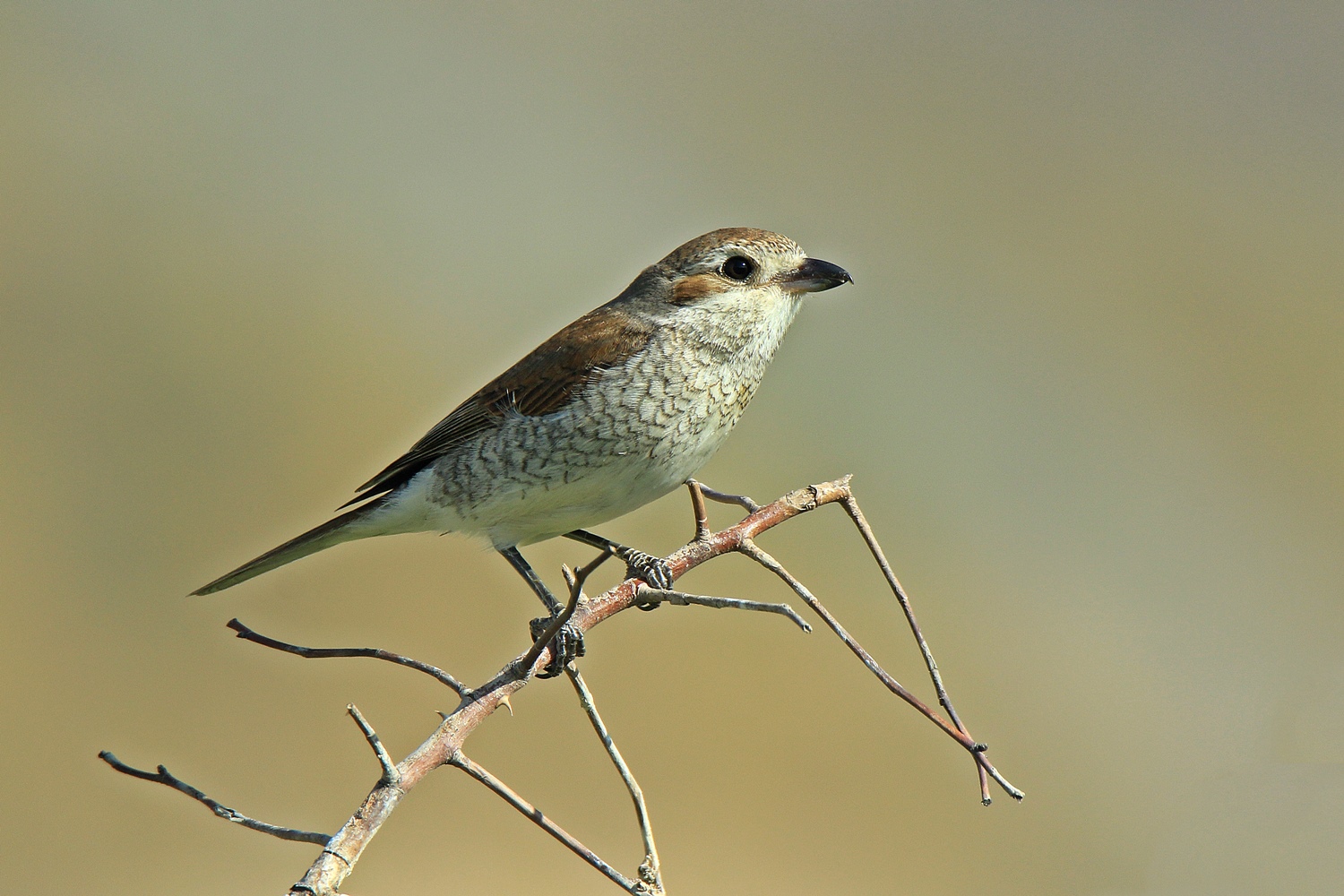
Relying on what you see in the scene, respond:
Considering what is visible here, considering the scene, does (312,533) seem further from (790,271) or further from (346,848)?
(346,848)

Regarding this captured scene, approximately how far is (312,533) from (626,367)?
98cm

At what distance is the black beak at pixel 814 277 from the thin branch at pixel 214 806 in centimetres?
179

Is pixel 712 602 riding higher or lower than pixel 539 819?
higher

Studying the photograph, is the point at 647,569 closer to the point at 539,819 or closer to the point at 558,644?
the point at 558,644

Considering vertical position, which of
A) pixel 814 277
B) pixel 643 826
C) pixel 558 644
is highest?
pixel 814 277

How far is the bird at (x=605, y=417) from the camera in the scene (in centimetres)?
251

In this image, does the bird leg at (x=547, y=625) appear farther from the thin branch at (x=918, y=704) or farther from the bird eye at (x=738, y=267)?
the bird eye at (x=738, y=267)

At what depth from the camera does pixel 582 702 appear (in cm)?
170

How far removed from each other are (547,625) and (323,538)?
140cm

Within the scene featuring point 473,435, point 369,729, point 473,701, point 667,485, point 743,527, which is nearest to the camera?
point 369,729

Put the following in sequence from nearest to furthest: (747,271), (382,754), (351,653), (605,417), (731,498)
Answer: (382,754)
(351,653)
(731,498)
(605,417)
(747,271)

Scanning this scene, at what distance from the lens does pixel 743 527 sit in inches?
67.7

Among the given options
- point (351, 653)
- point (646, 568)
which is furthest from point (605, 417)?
point (351, 653)

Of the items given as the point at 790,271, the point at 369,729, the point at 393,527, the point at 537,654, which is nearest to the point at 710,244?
the point at 790,271
